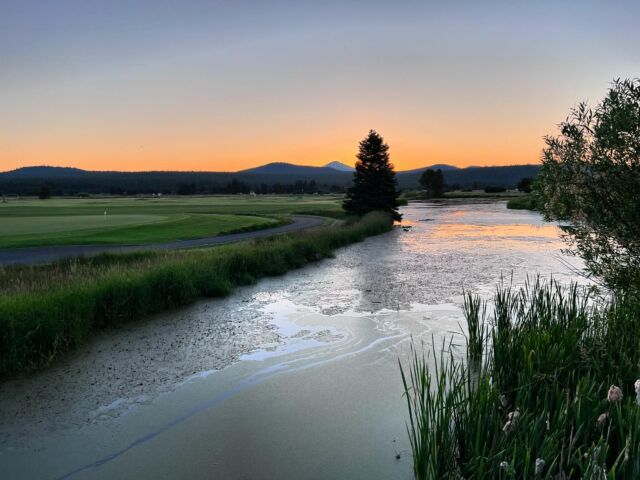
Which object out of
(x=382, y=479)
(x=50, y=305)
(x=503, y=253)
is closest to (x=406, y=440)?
(x=382, y=479)

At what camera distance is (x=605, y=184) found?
24.6ft

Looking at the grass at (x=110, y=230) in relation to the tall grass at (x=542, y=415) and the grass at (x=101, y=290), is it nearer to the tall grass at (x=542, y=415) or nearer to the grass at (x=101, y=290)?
the grass at (x=101, y=290)

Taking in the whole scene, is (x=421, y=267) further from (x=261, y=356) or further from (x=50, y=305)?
(x=50, y=305)

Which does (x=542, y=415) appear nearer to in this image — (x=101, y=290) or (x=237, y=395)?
(x=237, y=395)

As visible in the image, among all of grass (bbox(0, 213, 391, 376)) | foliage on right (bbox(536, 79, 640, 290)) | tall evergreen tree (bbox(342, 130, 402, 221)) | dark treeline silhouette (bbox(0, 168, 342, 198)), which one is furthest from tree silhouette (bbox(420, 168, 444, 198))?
foliage on right (bbox(536, 79, 640, 290))

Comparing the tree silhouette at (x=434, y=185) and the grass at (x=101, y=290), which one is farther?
the tree silhouette at (x=434, y=185)

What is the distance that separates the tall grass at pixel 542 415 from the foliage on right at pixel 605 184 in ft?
2.77

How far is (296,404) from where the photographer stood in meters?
7.27

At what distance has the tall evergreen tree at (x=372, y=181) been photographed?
4194 cm

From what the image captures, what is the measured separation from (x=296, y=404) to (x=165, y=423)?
1.92m

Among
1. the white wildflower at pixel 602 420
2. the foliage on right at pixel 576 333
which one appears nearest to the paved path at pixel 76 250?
the foliage on right at pixel 576 333

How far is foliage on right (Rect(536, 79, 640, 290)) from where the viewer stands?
23.7 feet

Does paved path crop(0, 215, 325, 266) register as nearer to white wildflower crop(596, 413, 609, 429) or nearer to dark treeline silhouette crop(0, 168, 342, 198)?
white wildflower crop(596, 413, 609, 429)

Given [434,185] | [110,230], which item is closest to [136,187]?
[434,185]
